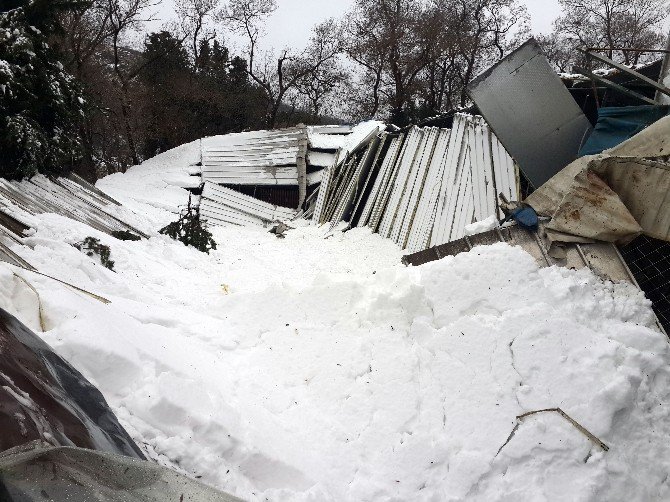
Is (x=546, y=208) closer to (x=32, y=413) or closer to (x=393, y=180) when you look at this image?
(x=32, y=413)

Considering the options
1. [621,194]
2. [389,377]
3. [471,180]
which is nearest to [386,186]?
[471,180]

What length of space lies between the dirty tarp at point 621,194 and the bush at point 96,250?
16.3ft

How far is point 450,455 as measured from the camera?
2.96 metres

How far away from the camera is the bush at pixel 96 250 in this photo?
5367mm

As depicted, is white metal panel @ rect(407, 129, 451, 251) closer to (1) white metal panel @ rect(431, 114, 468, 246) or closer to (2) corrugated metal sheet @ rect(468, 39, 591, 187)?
(1) white metal panel @ rect(431, 114, 468, 246)

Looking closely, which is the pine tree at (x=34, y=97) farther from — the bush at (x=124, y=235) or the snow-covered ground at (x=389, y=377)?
the snow-covered ground at (x=389, y=377)

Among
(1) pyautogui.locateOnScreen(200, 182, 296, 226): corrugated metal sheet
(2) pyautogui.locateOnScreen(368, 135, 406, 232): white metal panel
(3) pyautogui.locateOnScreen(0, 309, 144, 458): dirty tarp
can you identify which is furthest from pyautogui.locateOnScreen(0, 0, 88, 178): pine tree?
(2) pyautogui.locateOnScreen(368, 135, 406, 232): white metal panel

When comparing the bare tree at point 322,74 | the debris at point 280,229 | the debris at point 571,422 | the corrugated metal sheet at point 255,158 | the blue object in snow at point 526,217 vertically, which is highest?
the bare tree at point 322,74

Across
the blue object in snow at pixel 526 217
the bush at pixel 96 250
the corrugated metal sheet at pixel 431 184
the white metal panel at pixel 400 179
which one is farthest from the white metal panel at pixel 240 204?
the blue object in snow at pixel 526 217

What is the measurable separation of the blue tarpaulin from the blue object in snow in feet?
6.37

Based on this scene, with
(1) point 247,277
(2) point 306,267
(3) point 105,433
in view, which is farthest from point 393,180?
(3) point 105,433

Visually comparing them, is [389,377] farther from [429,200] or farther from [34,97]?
[34,97]

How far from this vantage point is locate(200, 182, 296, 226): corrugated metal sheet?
13039 mm

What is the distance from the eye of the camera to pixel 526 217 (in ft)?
15.1
